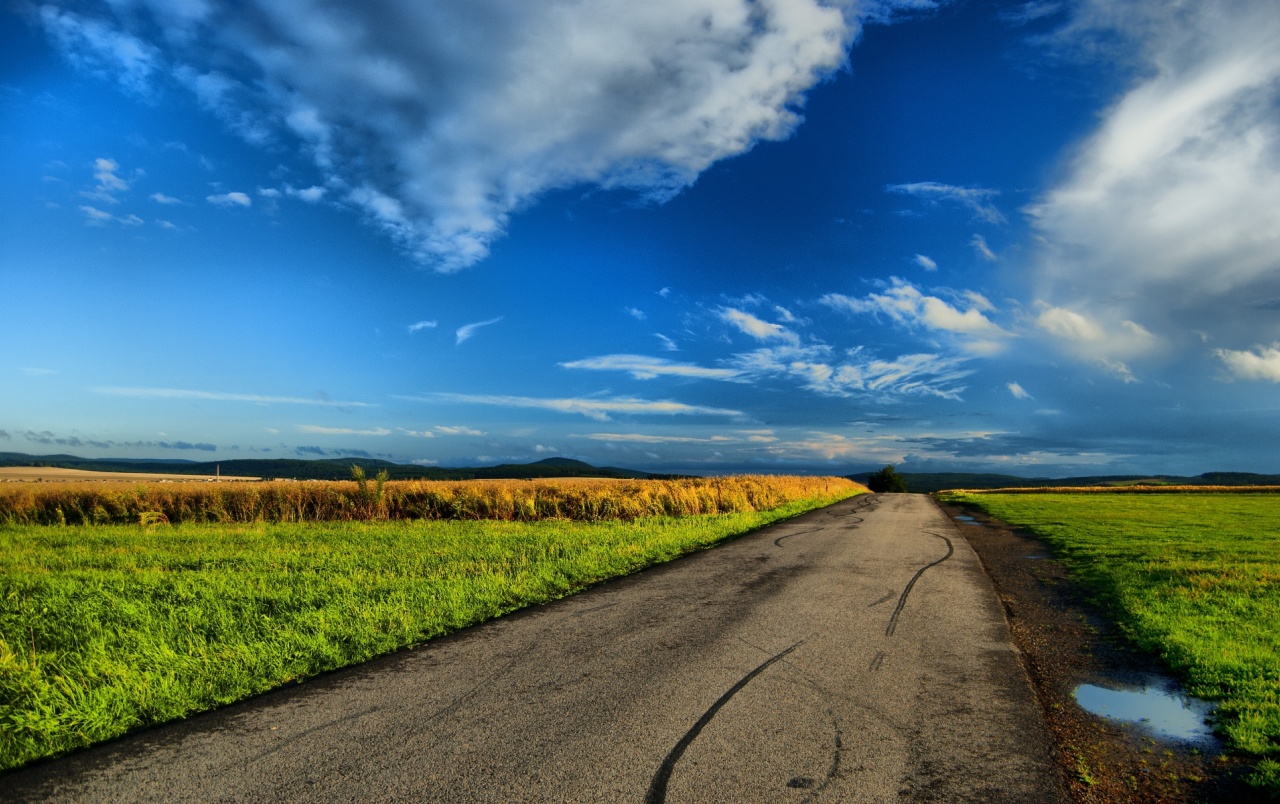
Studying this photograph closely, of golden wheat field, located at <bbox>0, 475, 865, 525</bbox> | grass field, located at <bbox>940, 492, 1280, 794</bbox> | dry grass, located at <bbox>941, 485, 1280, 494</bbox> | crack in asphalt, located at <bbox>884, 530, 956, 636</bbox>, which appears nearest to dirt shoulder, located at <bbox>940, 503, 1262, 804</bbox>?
grass field, located at <bbox>940, 492, 1280, 794</bbox>

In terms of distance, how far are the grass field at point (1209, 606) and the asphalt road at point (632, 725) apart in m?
1.54

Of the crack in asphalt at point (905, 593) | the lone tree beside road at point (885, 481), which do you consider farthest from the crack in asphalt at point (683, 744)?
the lone tree beside road at point (885, 481)

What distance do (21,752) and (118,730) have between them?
0.51m

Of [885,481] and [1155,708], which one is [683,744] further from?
[885,481]

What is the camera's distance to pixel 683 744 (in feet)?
14.3

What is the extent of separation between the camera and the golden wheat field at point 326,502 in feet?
70.1

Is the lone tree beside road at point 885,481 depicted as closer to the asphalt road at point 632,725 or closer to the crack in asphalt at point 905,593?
the crack in asphalt at point 905,593

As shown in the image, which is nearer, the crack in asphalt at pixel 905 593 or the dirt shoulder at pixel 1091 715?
the dirt shoulder at pixel 1091 715

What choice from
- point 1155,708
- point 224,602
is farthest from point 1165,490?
point 224,602

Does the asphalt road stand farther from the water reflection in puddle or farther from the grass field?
the grass field

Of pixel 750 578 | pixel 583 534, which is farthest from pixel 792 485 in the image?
pixel 750 578

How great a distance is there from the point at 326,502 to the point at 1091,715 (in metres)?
22.8

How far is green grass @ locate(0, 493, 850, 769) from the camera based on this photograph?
5.20 meters

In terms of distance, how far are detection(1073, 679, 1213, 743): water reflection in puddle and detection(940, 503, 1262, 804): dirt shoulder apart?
15cm
